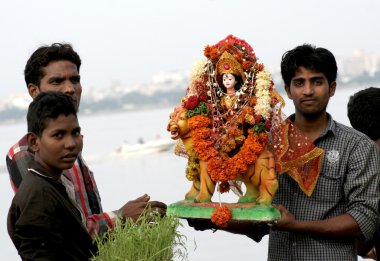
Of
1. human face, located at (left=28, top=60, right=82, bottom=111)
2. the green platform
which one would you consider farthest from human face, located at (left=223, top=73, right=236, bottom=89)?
human face, located at (left=28, top=60, right=82, bottom=111)

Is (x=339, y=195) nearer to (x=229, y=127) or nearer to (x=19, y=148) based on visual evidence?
(x=229, y=127)

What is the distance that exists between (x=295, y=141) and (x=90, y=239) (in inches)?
42.0

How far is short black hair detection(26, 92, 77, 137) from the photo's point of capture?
11.6 feet

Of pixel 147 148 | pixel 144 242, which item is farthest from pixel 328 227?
pixel 147 148

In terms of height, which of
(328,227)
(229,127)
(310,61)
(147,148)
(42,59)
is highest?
(147,148)

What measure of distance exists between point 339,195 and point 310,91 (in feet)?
1.52

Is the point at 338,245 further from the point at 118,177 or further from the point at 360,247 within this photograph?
the point at 118,177

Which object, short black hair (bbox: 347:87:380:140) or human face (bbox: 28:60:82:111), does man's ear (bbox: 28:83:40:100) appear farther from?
short black hair (bbox: 347:87:380:140)

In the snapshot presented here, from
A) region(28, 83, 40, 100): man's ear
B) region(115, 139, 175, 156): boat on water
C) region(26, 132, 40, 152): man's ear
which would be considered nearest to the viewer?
region(26, 132, 40, 152): man's ear

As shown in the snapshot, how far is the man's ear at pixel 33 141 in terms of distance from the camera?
141 inches

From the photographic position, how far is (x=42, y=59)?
4047 millimetres

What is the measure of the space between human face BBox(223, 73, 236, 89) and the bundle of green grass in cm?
71

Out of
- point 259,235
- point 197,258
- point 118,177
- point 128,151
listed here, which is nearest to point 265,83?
point 259,235

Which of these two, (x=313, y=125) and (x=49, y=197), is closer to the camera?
(x=49, y=197)
